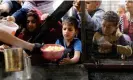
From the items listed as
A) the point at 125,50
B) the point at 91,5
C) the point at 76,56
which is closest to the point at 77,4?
the point at 91,5

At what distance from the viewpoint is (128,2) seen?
4.50 meters

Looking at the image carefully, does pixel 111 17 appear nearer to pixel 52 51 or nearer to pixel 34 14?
pixel 52 51

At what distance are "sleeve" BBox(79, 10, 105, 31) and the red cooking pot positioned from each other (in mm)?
453

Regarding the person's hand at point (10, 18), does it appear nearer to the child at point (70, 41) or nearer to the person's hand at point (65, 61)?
the child at point (70, 41)

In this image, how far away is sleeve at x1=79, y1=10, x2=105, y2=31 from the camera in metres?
4.58

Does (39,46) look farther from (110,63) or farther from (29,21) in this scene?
(110,63)

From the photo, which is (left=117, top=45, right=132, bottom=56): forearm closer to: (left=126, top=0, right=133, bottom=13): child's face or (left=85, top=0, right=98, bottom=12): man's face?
(left=126, top=0, right=133, bottom=13): child's face

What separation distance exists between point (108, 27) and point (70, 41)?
1.68 ft

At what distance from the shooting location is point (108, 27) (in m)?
4.60

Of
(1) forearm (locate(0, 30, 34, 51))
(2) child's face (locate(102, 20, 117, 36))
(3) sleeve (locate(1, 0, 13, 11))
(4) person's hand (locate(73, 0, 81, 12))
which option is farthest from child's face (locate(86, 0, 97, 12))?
(3) sleeve (locate(1, 0, 13, 11))

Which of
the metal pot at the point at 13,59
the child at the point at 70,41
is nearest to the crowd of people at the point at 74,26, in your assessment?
the child at the point at 70,41

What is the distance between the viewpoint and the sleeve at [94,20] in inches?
180

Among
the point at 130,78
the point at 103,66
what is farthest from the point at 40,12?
the point at 130,78

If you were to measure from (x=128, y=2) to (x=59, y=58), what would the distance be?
1.10 meters
